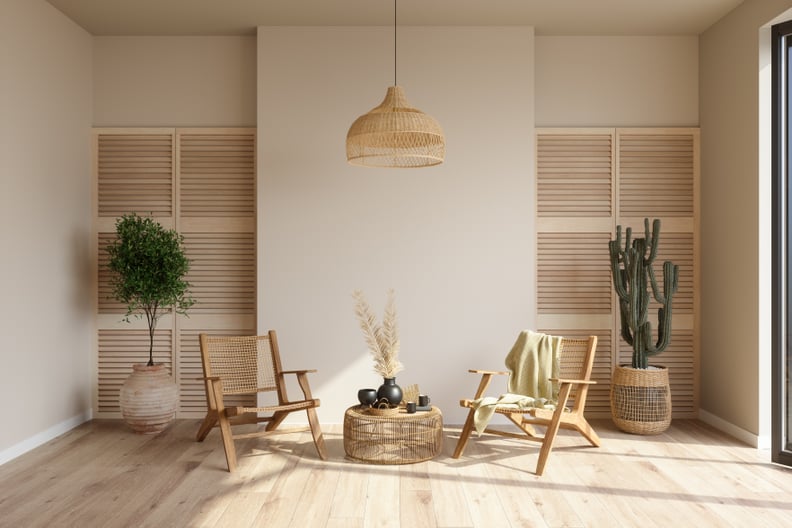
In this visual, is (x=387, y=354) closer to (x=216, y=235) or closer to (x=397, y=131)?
(x=397, y=131)

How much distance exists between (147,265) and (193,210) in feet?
2.70

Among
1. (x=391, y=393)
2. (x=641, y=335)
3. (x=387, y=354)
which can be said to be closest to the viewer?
(x=391, y=393)

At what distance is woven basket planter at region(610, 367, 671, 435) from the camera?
5.12 metres

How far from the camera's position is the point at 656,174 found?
576 cm

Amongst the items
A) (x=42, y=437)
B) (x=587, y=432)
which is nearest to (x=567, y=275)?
(x=587, y=432)

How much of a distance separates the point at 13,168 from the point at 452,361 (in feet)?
11.7

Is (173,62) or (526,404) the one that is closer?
(526,404)

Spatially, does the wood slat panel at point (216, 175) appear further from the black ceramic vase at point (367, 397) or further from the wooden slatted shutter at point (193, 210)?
the black ceramic vase at point (367, 397)

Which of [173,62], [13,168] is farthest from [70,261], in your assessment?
[173,62]

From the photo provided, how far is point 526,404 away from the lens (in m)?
4.55

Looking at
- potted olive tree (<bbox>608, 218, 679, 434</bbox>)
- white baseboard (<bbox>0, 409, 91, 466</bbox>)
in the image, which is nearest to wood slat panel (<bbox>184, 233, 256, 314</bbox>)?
white baseboard (<bbox>0, 409, 91, 466</bbox>)

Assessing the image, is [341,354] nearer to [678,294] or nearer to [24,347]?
[24,347]

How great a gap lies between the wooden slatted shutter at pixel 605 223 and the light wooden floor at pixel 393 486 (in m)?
0.86

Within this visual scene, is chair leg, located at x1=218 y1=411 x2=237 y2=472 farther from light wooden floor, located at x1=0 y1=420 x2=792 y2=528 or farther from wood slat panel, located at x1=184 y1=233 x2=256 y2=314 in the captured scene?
wood slat panel, located at x1=184 y1=233 x2=256 y2=314
